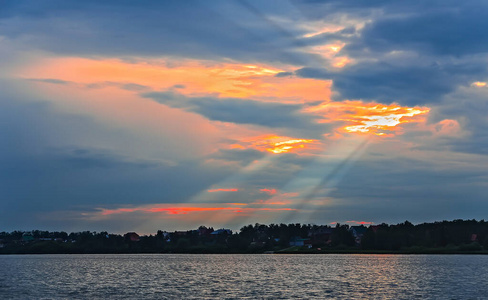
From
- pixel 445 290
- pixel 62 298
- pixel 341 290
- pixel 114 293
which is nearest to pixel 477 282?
pixel 445 290

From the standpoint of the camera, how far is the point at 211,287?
78.8m

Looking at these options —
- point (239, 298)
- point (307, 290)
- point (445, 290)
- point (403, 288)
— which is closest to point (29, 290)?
point (239, 298)

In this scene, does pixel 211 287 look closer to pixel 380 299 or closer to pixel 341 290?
pixel 341 290

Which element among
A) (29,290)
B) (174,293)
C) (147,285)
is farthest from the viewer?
(147,285)

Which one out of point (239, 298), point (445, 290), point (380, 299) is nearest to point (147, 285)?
point (239, 298)

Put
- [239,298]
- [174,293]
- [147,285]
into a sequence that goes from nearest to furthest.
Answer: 1. [239,298]
2. [174,293]
3. [147,285]

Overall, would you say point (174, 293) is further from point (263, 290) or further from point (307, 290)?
point (307, 290)

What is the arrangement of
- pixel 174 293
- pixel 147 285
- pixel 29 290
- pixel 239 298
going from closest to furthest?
1. pixel 239 298
2. pixel 174 293
3. pixel 29 290
4. pixel 147 285

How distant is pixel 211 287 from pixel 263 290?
9.32 m

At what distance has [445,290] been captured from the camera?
74.2 metres

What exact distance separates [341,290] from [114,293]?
102 feet

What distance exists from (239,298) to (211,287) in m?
15.8

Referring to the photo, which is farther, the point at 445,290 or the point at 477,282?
the point at 477,282

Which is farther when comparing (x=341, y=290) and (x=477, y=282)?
(x=477, y=282)
